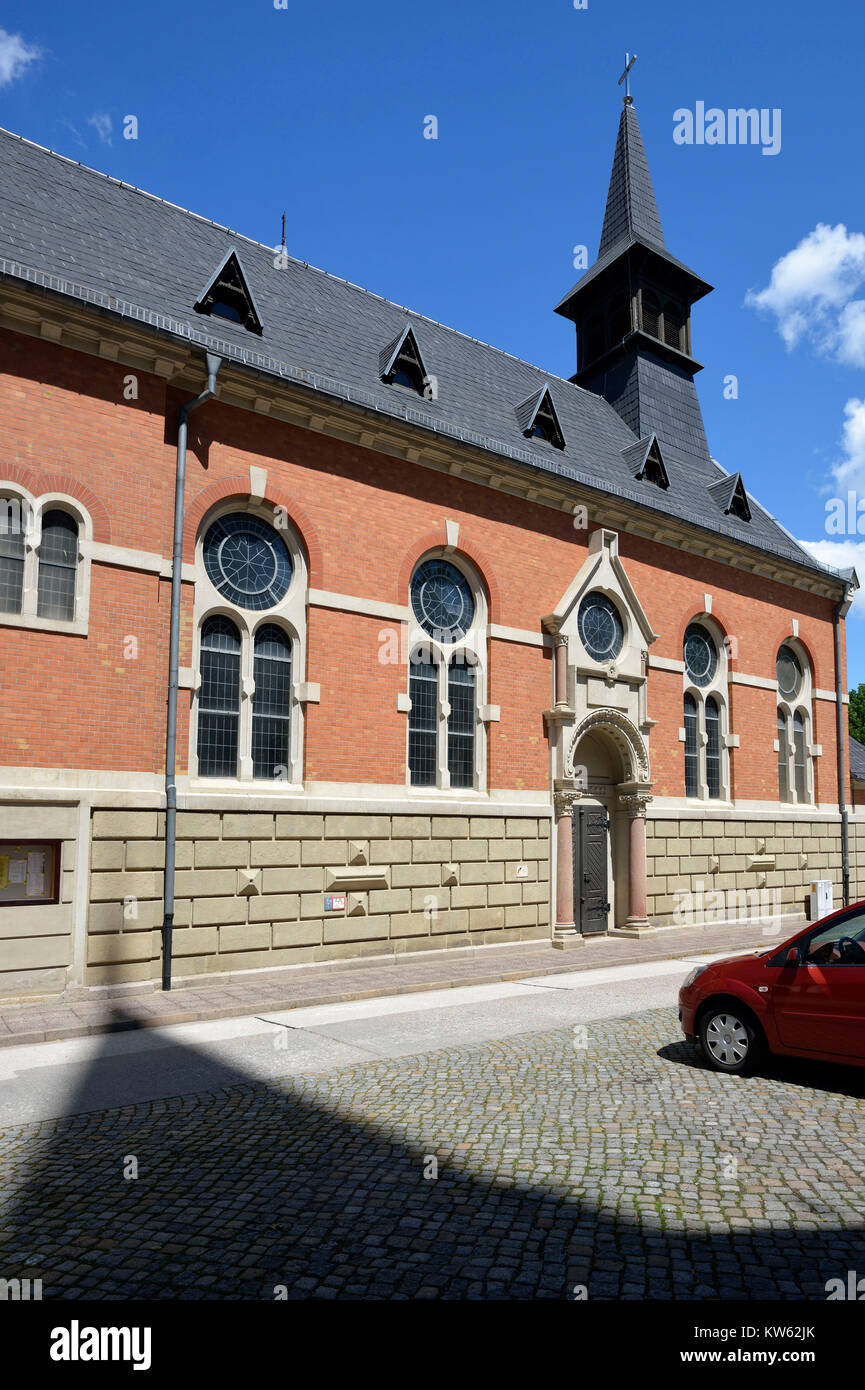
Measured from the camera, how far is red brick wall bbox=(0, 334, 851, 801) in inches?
459

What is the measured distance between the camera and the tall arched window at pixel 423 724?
15664mm

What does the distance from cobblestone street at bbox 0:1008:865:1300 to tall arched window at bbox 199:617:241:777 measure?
19.6 ft

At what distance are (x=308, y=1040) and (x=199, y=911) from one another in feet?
11.7

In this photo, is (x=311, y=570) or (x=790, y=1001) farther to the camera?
(x=311, y=570)

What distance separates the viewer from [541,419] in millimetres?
19438

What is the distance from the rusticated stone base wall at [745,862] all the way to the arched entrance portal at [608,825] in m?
0.60

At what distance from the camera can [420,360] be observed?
1731cm

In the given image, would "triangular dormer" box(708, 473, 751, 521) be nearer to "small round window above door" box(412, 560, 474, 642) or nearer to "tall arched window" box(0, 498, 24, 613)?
"small round window above door" box(412, 560, 474, 642)

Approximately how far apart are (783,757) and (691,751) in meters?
4.27

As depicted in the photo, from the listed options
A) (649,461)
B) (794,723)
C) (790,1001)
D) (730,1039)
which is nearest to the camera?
(790,1001)

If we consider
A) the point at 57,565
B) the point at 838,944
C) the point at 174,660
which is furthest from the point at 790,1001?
the point at 57,565

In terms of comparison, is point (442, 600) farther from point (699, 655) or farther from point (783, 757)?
point (783, 757)

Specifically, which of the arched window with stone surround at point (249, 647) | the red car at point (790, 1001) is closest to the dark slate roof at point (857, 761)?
the arched window with stone surround at point (249, 647)
